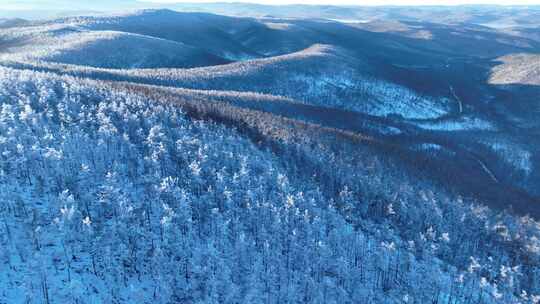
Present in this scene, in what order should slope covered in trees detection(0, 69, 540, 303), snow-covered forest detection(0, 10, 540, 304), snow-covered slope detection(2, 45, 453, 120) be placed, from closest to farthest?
slope covered in trees detection(0, 69, 540, 303)
snow-covered forest detection(0, 10, 540, 304)
snow-covered slope detection(2, 45, 453, 120)

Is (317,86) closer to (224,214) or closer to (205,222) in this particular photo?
(224,214)

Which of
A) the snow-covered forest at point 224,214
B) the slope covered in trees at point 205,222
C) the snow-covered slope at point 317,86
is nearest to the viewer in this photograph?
the slope covered in trees at point 205,222

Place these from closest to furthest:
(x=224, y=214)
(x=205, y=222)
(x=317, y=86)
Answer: (x=205, y=222), (x=224, y=214), (x=317, y=86)

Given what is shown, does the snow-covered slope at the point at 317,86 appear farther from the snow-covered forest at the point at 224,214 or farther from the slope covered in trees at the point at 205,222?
the slope covered in trees at the point at 205,222

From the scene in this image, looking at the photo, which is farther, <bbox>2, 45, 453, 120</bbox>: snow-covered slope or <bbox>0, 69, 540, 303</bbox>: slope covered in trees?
<bbox>2, 45, 453, 120</bbox>: snow-covered slope

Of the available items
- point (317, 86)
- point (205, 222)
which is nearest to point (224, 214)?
point (205, 222)

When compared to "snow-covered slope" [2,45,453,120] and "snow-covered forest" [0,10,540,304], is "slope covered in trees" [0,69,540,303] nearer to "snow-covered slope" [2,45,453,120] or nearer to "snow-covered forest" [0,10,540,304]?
"snow-covered forest" [0,10,540,304]

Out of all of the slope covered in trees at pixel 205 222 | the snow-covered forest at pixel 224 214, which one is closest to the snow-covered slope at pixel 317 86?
the snow-covered forest at pixel 224 214

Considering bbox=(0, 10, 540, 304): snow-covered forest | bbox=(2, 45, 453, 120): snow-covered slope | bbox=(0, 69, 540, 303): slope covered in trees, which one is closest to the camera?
bbox=(0, 69, 540, 303): slope covered in trees

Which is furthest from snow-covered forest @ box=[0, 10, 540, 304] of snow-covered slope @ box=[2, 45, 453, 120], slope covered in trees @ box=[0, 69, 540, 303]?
snow-covered slope @ box=[2, 45, 453, 120]
